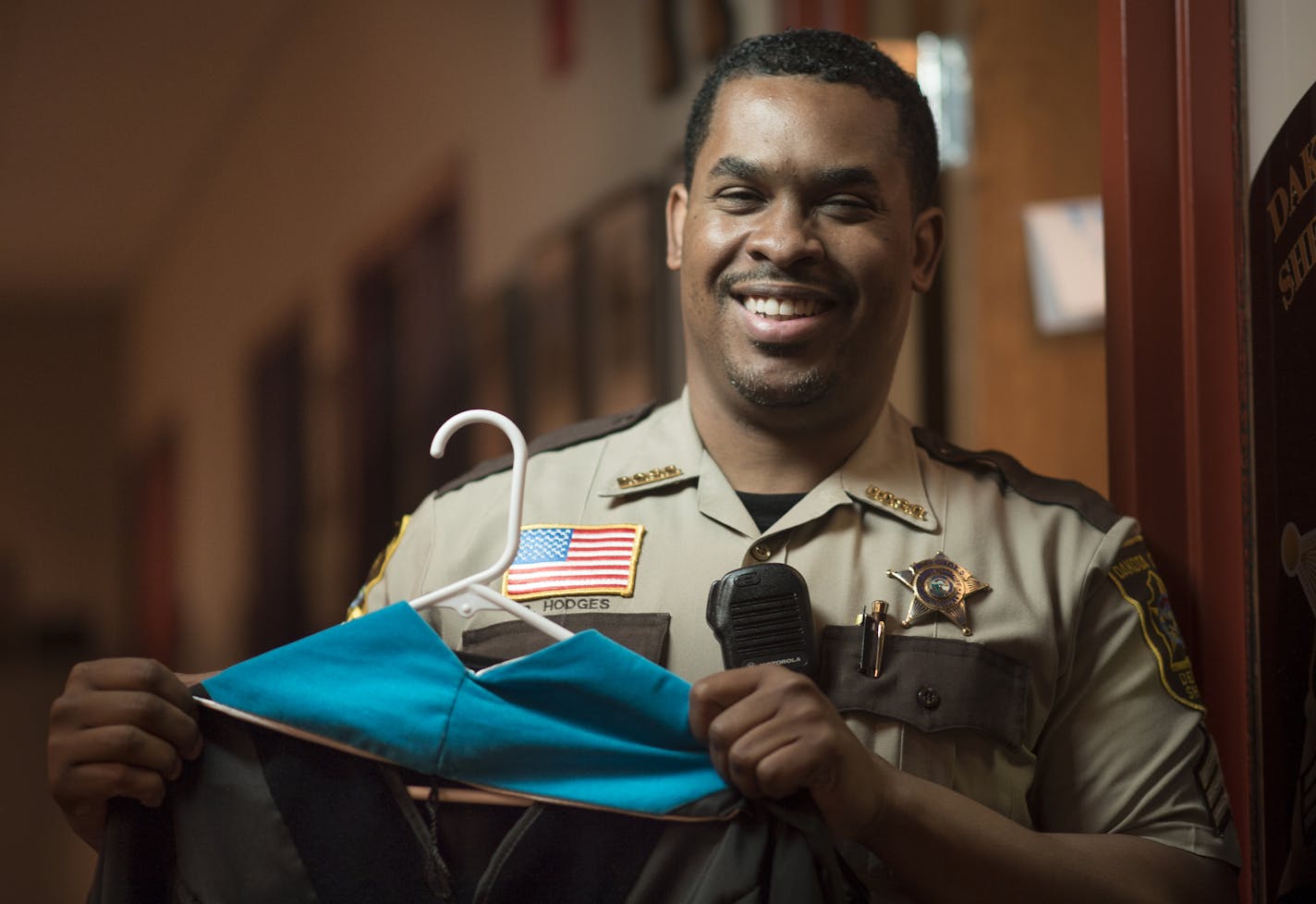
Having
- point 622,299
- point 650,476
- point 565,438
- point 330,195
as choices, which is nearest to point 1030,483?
point 650,476

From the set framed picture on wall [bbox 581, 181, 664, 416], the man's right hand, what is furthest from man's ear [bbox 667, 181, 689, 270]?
framed picture on wall [bbox 581, 181, 664, 416]

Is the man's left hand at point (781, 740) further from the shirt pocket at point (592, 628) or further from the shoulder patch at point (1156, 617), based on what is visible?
the shoulder patch at point (1156, 617)

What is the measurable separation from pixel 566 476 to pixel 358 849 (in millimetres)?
464

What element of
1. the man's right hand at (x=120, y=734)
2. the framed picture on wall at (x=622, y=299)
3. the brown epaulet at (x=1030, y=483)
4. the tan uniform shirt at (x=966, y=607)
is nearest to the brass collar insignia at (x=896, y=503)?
the tan uniform shirt at (x=966, y=607)

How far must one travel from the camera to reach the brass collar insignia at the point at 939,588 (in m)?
1.11

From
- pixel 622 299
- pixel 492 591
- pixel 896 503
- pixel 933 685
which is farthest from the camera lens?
pixel 622 299

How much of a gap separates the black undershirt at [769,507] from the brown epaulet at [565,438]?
0.19 m

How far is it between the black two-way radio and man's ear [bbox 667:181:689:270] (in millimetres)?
423

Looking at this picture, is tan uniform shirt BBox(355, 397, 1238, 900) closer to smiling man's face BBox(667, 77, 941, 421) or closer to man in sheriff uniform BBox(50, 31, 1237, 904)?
man in sheriff uniform BBox(50, 31, 1237, 904)

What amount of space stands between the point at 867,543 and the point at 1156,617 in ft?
0.93

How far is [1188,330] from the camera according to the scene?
1.31 meters

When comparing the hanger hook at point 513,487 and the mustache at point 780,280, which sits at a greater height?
the mustache at point 780,280

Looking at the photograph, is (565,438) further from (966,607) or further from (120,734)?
(120,734)

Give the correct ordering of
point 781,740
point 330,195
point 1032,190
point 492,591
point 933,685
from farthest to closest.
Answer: point 330,195 < point 1032,190 < point 933,685 < point 492,591 < point 781,740
